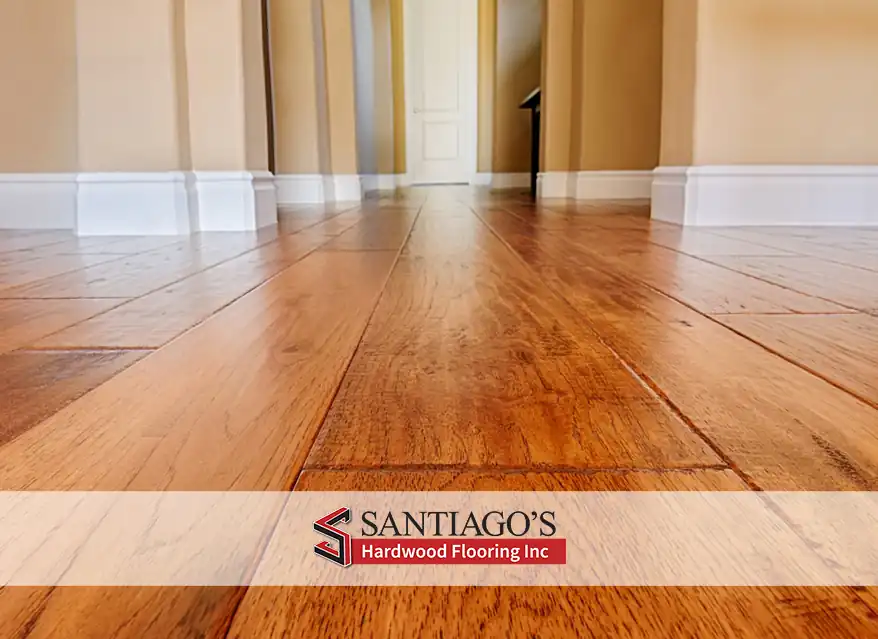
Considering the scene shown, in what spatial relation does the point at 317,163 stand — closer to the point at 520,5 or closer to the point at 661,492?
the point at 520,5

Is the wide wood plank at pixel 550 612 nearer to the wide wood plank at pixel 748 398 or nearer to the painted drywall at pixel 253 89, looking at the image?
the wide wood plank at pixel 748 398

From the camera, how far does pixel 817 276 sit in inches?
49.2

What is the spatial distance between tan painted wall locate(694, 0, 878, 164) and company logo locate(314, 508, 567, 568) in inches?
80.1

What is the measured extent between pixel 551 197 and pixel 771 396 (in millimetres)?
3796

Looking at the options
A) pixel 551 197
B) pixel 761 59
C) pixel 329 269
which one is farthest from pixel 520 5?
pixel 329 269

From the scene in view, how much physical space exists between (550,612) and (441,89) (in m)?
8.60

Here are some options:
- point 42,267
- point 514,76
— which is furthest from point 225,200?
point 514,76

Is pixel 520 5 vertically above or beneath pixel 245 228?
above

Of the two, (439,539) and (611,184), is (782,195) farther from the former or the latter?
(439,539)

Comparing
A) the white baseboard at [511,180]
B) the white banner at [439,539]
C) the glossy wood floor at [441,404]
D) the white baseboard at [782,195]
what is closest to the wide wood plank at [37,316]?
the glossy wood floor at [441,404]

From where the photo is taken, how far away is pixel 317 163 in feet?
13.1

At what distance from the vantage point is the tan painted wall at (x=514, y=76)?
6.44m

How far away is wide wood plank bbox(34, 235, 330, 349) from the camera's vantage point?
0.81 meters

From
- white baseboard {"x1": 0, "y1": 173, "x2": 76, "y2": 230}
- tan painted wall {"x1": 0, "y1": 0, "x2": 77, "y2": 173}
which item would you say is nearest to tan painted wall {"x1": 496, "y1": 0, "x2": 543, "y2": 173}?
tan painted wall {"x1": 0, "y1": 0, "x2": 77, "y2": 173}
